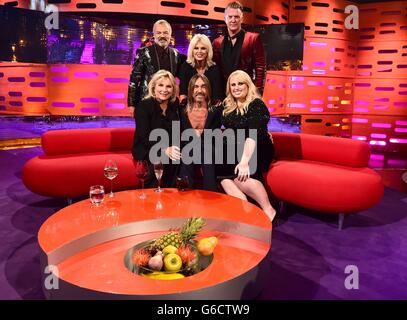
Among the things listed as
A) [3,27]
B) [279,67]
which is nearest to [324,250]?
[279,67]

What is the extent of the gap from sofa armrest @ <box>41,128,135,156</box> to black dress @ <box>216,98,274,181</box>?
3.92 ft

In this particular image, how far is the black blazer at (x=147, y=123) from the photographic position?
10.0 ft

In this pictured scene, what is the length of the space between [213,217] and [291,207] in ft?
5.35

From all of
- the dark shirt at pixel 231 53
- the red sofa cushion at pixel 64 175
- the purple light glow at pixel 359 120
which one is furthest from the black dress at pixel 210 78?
the purple light glow at pixel 359 120

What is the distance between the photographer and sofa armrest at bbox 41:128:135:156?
3485 millimetres

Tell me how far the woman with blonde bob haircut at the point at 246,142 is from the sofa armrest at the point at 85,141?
120cm

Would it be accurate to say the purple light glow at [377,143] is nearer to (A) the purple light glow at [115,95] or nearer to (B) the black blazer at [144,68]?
(A) the purple light glow at [115,95]

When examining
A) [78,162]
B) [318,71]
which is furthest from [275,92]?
[78,162]

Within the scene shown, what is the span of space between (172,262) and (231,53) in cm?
222

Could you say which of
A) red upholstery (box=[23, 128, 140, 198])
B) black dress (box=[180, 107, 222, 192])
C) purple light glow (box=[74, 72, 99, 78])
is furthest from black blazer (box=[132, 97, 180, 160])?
purple light glow (box=[74, 72, 99, 78])

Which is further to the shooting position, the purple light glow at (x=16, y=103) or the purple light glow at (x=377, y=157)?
the purple light glow at (x=377, y=157)

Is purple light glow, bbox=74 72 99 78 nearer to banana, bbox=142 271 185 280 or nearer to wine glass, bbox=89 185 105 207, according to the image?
wine glass, bbox=89 185 105 207
